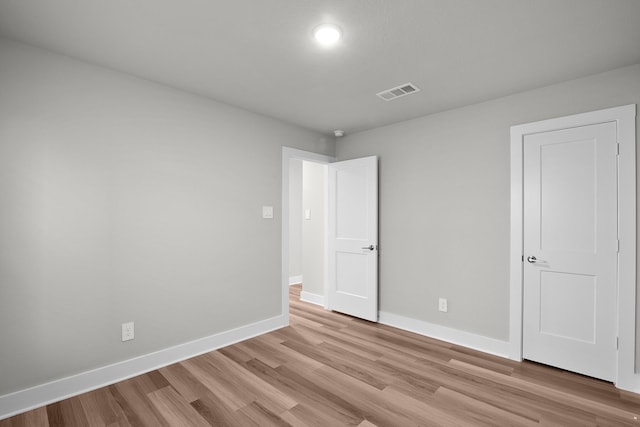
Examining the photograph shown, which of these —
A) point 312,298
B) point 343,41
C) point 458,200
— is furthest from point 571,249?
point 312,298

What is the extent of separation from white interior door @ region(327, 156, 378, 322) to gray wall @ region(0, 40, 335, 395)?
1208mm

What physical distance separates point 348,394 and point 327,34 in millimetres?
2484

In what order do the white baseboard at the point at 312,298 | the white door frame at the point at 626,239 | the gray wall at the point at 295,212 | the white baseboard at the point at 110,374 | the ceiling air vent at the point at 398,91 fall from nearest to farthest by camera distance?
the white baseboard at the point at 110,374
the white door frame at the point at 626,239
the ceiling air vent at the point at 398,91
the white baseboard at the point at 312,298
the gray wall at the point at 295,212

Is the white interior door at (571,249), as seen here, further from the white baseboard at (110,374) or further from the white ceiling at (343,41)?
the white baseboard at (110,374)

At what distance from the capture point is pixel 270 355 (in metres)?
2.84

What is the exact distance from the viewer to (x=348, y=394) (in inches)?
87.2

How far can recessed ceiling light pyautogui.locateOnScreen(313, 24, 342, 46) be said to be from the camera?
6.02 ft

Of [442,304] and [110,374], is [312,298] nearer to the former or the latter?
[442,304]

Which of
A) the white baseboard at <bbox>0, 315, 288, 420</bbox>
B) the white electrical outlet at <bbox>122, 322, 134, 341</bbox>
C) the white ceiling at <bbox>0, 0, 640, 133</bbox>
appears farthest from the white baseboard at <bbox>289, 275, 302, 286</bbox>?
the white ceiling at <bbox>0, 0, 640, 133</bbox>

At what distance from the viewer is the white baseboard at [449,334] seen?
287cm

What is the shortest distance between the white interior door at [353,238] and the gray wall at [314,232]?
0.40 m

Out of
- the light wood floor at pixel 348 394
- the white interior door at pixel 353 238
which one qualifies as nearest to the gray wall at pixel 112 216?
the light wood floor at pixel 348 394

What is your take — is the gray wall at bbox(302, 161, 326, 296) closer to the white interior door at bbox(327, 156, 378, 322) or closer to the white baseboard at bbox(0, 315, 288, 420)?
the white interior door at bbox(327, 156, 378, 322)

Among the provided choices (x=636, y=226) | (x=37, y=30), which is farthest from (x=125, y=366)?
(x=636, y=226)
